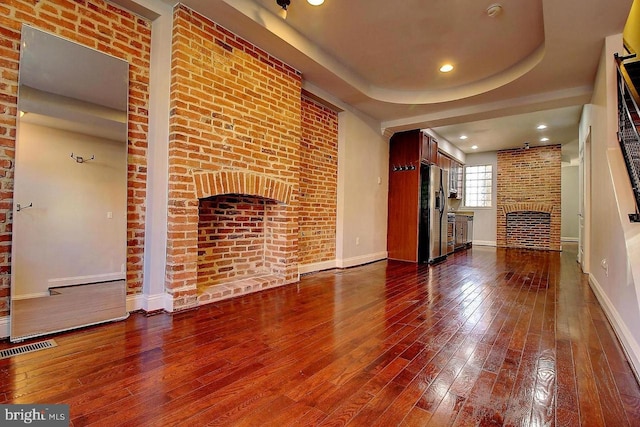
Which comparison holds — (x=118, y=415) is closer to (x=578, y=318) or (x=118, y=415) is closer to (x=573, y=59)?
(x=578, y=318)

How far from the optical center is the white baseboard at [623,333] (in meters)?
1.76

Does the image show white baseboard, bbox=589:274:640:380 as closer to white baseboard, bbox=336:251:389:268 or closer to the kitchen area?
the kitchen area

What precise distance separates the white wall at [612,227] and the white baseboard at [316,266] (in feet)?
10.3

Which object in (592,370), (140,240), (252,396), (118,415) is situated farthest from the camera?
(140,240)

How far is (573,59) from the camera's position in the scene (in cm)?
320

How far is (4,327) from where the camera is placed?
1945mm

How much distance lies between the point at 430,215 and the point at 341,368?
4.43 meters

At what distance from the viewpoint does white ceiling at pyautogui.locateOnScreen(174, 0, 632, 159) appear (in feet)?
8.83

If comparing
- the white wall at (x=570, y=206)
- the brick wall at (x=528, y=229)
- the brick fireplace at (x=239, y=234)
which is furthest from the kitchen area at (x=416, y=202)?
the white wall at (x=570, y=206)

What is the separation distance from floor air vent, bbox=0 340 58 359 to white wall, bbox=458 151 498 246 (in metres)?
9.75

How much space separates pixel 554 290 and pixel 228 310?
3777 mm

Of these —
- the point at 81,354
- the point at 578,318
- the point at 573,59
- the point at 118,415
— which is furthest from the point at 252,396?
the point at 573,59

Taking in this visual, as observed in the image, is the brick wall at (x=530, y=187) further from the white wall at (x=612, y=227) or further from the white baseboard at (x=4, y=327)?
the white baseboard at (x=4, y=327)

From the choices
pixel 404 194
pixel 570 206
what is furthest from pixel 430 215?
pixel 570 206
